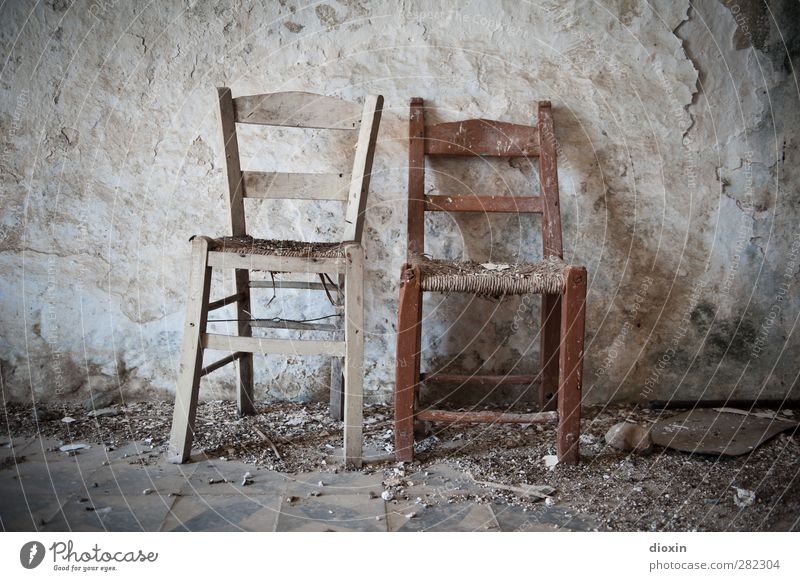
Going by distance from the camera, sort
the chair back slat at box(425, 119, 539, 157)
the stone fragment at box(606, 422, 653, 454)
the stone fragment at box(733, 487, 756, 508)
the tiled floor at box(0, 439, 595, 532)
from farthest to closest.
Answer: the chair back slat at box(425, 119, 539, 157)
the stone fragment at box(606, 422, 653, 454)
the stone fragment at box(733, 487, 756, 508)
the tiled floor at box(0, 439, 595, 532)

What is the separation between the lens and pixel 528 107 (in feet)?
6.84

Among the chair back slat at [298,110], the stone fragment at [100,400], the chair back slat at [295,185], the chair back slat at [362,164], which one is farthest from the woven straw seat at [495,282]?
the stone fragment at [100,400]

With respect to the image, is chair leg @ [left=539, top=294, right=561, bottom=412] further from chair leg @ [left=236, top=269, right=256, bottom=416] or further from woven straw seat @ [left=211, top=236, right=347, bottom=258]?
chair leg @ [left=236, top=269, right=256, bottom=416]

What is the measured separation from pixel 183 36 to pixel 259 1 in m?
0.26

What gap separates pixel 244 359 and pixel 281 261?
0.53 meters

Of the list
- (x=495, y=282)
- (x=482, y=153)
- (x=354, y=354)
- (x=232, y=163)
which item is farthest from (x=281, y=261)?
(x=482, y=153)

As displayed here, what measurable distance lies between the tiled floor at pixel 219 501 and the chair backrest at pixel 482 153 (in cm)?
73

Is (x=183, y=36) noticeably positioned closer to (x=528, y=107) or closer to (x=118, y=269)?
(x=118, y=269)

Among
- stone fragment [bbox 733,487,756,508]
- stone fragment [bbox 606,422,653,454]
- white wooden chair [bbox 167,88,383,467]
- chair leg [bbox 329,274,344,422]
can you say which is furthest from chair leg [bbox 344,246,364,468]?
stone fragment [bbox 733,487,756,508]

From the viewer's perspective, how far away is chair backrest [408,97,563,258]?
1977 millimetres

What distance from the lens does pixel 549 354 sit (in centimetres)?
203

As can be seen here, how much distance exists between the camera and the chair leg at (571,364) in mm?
1612

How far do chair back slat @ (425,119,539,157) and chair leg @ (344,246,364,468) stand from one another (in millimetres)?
585
